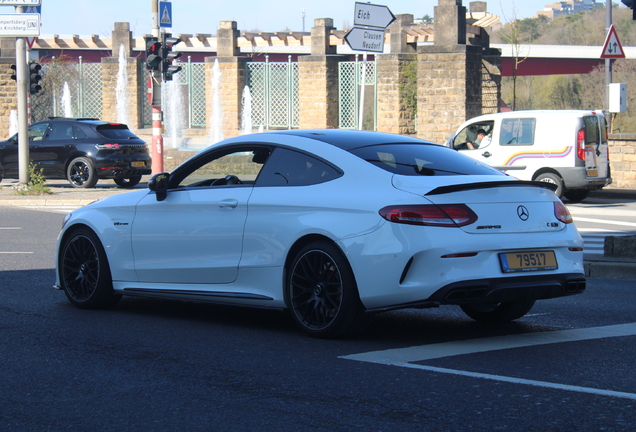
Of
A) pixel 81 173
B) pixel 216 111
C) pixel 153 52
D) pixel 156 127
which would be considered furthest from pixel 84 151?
pixel 216 111

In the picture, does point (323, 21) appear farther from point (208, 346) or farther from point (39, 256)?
point (208, 346)

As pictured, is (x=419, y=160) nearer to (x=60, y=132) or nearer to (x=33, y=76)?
(x=60, y=132)

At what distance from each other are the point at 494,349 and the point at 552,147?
1414 cm

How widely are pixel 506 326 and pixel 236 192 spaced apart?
225 cm

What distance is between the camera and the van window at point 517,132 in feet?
64.7

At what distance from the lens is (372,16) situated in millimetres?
20641

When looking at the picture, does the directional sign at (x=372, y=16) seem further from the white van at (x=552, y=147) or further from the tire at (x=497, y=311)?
the tire at (x=497, y=311)

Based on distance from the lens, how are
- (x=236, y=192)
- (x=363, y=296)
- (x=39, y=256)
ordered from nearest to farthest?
(x=363, y=296)
(x=236, y=192)
(x=39, y=256)

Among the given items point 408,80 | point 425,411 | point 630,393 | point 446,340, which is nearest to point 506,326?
point 446,340

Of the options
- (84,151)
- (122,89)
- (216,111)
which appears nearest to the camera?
(84,151)

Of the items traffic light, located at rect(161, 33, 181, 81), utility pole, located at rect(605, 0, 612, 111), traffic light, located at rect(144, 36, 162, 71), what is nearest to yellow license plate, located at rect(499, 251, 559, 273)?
traffic light, located at rect(144, 36, 162, 71)

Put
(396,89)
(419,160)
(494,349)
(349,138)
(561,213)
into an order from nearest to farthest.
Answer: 1. (494,349)
2. (561,213)
3. (419,160)
4. (349,138)
5. (396,89)

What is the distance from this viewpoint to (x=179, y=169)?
750 cm

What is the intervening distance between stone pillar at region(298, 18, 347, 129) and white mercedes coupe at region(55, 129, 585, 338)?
25715 mm
